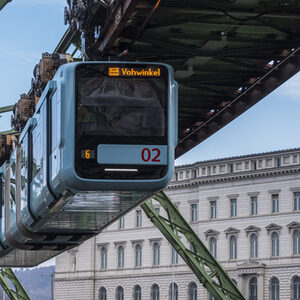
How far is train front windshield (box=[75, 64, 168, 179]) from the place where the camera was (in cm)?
1473

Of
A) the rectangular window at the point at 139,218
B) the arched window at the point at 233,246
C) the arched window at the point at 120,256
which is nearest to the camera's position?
the arched window at the point at 233,246

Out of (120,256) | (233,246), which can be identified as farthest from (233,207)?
(120,256)

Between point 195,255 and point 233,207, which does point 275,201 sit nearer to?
point 233,207

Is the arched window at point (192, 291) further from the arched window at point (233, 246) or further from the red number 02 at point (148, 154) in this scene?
the red number 02 at point (148, 154)

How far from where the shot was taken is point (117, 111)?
15.1m

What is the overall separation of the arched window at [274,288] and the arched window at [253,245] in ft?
11.1

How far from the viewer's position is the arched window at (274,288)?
354 feet

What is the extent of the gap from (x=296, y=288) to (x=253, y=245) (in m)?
8.21

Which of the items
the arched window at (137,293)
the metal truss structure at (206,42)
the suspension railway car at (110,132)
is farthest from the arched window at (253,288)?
the suspension railway car at (110,132)

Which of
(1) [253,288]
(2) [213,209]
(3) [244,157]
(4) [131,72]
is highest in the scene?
(3) [244,157]

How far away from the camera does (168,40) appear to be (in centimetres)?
2091

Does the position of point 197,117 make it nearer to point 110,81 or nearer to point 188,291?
point 110,81

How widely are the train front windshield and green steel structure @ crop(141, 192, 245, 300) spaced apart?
1650 centimetres

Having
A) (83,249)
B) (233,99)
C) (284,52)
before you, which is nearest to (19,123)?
(233,99)
